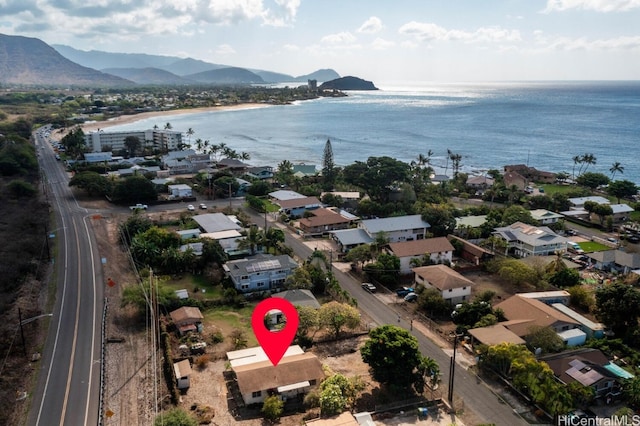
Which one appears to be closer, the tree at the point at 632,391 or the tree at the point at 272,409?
the tree at the point at 272,409

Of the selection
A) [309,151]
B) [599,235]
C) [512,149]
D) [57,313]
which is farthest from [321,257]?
[512,149]

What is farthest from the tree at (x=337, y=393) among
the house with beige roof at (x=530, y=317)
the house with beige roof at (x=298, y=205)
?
the house with beige roof at (x=298, y=205)

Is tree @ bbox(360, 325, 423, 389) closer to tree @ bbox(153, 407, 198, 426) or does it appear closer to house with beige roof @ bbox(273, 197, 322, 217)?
tree @ bbox(153, 407, 198, 426)

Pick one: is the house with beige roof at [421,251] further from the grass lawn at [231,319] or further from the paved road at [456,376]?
the grass lawn at [231,319]

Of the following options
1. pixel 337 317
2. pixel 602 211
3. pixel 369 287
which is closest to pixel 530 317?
pixel 369 287

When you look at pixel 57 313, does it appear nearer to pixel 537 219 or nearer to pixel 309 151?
pixel 537 219

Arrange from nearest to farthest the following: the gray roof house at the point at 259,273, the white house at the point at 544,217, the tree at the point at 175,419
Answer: the tree at the point at 175,419, the gray roof house at the point at 259,273, the white house at the point at 544,217

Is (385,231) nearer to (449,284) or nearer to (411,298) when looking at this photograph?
(411,298)

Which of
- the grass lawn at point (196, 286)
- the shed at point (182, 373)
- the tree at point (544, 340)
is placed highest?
the tree at point (544, 340)
